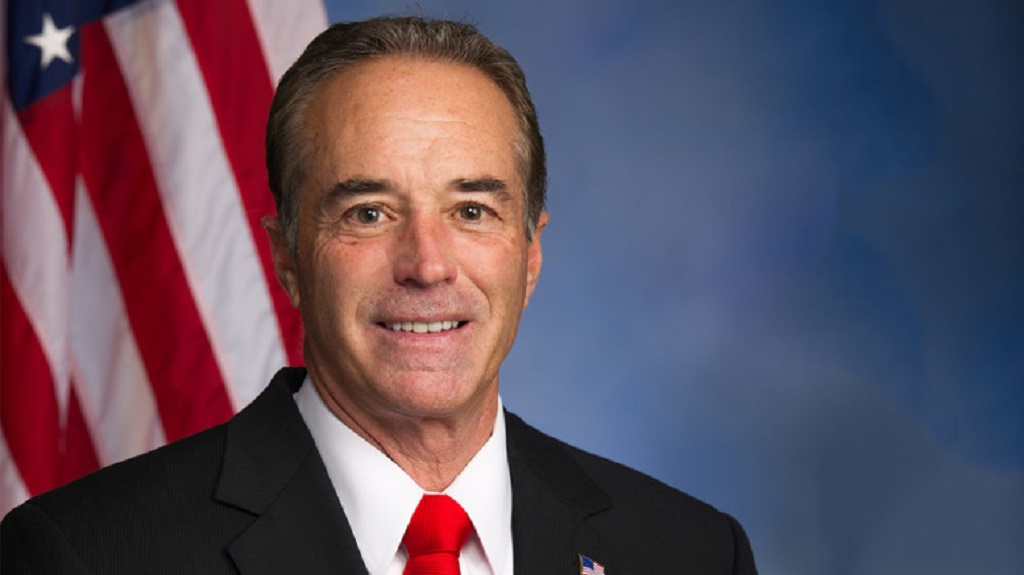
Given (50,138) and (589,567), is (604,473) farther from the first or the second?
(50,138)

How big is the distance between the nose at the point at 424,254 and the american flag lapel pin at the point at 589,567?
0.64 metres

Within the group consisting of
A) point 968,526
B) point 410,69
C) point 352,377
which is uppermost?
point 410,69

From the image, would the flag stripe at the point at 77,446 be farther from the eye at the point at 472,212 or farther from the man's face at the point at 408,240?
the eye at the point at 472,212

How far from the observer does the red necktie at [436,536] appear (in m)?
2.86

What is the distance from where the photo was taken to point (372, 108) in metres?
2.94

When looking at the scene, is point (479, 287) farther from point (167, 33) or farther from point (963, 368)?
point (963, 368)

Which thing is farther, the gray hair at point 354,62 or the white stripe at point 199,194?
the white stripe at point 199,194

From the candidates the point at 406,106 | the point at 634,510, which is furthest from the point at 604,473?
the point at 406,106

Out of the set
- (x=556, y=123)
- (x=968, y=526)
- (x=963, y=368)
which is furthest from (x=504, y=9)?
(x=968, y=526)

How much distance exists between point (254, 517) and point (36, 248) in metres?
1.66

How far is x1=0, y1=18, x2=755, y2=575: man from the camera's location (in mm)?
2834

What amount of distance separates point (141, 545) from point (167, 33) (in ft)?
6.65

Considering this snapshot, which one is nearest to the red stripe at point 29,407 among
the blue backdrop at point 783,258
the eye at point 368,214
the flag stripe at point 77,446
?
the flag stripe at point 77,446

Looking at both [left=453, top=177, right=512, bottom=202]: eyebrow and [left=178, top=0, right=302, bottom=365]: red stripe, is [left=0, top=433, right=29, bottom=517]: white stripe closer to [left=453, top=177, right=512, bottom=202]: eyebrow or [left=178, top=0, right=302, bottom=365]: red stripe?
[left=178, top=0, right=302, bottom=365]: red stripe
